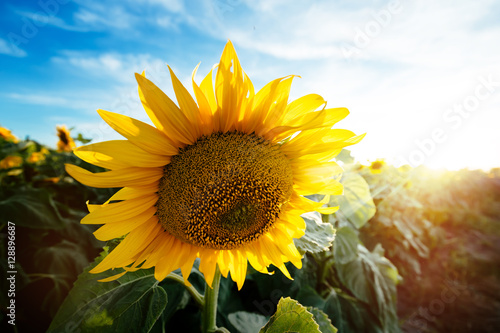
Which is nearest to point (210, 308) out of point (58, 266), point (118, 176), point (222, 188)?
point (222, 188)

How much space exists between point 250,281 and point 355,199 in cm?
108

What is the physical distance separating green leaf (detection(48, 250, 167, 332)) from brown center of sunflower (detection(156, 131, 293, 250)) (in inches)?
12.9

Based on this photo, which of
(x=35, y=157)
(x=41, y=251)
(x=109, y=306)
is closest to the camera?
(x=109, y=306)

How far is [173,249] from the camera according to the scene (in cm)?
140

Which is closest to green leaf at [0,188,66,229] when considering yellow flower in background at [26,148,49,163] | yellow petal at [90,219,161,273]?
yellow petal at [90,219,161,273]

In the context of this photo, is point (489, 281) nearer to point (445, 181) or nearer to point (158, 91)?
point (445, 181)

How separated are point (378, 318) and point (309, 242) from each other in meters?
1.91

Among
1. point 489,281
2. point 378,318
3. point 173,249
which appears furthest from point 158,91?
point 489,281

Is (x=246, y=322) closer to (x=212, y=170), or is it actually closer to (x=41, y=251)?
(x=212, y=170)

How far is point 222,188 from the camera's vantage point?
1.25 meters

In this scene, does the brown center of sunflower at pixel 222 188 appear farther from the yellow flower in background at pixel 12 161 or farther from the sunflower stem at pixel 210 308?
the yellow flower in background at pixel 12 161

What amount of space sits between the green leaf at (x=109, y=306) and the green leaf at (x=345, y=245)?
1.53 metres

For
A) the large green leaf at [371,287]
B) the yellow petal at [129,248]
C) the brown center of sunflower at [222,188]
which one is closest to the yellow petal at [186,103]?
the brown center of sunflower at [222,188]

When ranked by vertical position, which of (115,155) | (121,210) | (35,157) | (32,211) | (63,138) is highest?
(63,138)
